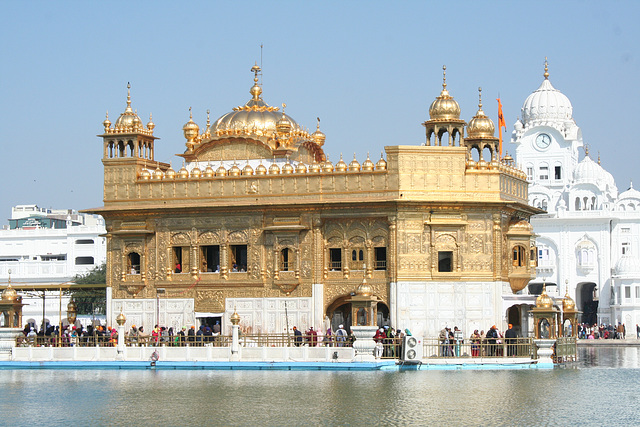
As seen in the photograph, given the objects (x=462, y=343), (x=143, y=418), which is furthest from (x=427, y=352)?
(x=143, y=418)

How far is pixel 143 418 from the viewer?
22.0 m

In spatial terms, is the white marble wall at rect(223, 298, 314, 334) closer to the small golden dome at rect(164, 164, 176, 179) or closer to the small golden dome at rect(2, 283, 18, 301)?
the small golden dome at rect(164, 164, 176, 179)

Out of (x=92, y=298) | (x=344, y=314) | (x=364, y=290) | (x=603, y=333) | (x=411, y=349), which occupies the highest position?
(x=92, y=298)

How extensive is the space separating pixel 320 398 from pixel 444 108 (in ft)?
51.3

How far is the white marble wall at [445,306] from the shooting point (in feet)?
117

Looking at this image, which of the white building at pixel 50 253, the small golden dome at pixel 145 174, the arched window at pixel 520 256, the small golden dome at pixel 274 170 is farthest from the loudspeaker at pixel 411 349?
the white building at pixel 50 253

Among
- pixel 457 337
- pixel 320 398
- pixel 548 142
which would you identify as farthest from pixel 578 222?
pixel 320 398

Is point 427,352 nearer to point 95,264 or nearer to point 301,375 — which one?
point 301,375

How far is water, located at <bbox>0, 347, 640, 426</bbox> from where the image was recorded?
2180 cm

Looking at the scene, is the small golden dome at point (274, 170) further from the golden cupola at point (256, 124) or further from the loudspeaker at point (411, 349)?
the loudspeaker at point (411, 349)

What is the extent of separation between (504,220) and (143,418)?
Result: 1823cm

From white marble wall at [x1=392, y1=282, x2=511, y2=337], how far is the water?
4.97 metres

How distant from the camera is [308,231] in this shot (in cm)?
3709

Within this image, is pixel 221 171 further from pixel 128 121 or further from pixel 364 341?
pixel 364 341
